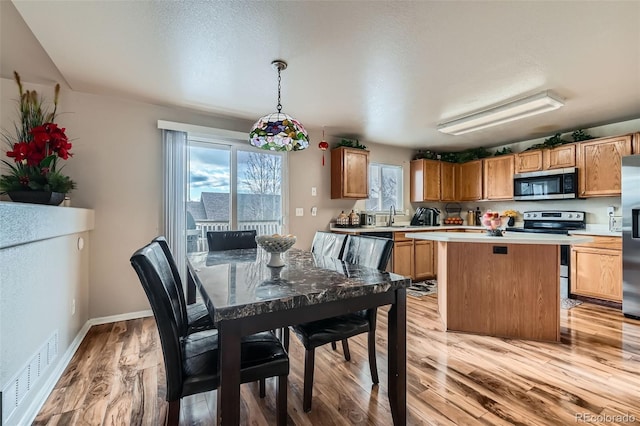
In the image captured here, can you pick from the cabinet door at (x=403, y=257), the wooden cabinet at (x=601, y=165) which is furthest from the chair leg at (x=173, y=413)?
the wooden cabinet at (x=601, y=165)

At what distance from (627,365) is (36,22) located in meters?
4.52

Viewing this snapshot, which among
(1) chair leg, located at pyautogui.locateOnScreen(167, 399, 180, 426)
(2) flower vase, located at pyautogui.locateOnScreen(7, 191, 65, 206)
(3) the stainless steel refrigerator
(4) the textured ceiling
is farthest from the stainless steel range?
(2) flower vase, located at pyautogui.locateOnScreen(7, 191, 65, 206)

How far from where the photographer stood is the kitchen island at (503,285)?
251 centimetres

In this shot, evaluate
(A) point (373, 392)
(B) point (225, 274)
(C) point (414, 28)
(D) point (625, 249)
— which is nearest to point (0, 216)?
(B) point (225, 274)

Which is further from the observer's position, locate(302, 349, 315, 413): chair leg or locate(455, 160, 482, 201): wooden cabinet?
locate(455, 160, 482, 201): wooden cabinet

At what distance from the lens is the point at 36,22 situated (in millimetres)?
1828

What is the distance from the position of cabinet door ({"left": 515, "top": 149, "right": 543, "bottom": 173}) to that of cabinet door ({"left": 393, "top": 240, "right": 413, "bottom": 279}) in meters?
2.03

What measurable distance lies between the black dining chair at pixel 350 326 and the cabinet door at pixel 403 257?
91.3 inches

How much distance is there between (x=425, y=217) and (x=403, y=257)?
119 cm

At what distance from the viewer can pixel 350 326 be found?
1708mm

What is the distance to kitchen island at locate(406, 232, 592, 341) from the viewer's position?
2.51 metres

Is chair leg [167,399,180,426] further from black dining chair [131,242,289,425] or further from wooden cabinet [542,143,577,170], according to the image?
wooden cabinet [542,143,577,170]

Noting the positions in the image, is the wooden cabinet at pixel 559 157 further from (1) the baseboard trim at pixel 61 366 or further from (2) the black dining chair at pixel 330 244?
(1) the baseboard trim at pixel 61 366

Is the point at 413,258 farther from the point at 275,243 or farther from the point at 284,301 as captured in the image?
the point at 284,301
